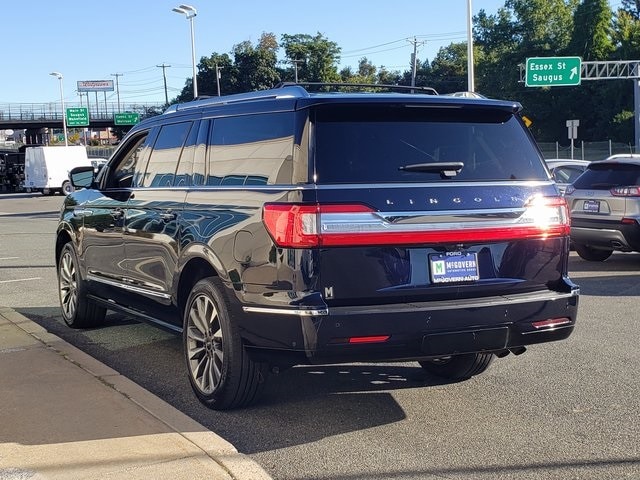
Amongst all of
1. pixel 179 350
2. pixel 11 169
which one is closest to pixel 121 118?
pixel 11 169

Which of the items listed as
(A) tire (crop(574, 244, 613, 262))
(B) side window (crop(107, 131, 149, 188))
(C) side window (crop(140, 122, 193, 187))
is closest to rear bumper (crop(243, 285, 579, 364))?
(C) side window (crop(140, 122, 193, 187))

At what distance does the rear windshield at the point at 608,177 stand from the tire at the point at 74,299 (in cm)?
761

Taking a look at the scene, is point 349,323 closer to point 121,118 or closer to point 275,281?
point 275,281

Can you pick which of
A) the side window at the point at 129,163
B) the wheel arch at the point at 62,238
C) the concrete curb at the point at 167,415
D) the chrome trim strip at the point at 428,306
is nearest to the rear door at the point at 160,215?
the side window at the point at 129,163

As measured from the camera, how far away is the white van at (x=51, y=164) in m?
44.2

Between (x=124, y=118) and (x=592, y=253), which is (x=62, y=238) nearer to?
(x=592, y=253)

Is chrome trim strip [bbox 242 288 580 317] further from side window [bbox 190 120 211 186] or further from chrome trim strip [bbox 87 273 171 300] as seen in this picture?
chrome trim strip [bbox 87 273 171 300]

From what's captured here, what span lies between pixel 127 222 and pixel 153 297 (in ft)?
2.51

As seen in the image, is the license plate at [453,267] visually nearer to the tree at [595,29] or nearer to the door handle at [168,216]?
the door handle at [168,216]

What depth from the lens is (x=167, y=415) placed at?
504 cm

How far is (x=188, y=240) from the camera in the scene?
552cm

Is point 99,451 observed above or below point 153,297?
below

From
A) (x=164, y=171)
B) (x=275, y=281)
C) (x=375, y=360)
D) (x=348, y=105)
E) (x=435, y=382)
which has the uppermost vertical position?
(x=348, y=105)

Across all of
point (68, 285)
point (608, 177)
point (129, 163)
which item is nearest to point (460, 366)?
point (129, 163)
